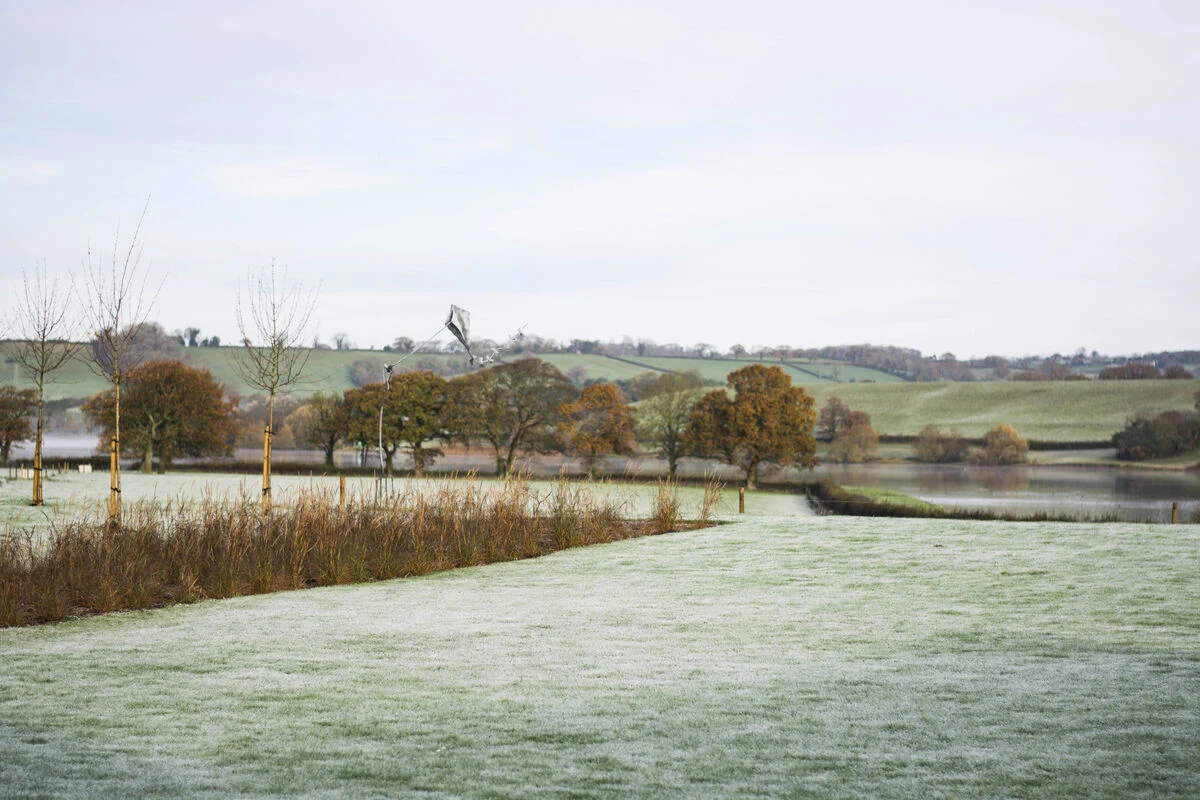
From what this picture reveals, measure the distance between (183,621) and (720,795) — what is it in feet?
23.1

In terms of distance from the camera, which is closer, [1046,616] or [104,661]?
[104,661]

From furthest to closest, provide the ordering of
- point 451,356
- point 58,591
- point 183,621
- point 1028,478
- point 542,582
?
point 451,356
point 1028,478
point 542,582
point 58,591
point 183,621

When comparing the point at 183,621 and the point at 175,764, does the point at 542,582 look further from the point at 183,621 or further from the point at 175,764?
the point at 175,764

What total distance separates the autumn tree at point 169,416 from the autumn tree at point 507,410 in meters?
12.8

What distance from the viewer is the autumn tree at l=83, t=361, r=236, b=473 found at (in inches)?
2072

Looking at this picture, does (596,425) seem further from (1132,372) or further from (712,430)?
(1132,372)

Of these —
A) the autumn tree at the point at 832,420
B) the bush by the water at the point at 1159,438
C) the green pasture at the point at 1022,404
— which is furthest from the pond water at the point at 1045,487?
the green pasture at the point at 1022,404

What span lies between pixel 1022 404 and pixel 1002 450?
58.4ft

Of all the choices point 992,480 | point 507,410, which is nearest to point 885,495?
point 507,410

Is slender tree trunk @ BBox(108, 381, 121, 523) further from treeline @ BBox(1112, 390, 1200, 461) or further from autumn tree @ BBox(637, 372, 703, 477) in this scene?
treeline @ BBox(1112, 390, 1200, 461)

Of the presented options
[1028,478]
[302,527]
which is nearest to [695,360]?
[1028,478]

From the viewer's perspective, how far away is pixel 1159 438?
71.4 metres

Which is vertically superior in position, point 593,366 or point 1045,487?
point 593,366

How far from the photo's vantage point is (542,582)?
13.4m
